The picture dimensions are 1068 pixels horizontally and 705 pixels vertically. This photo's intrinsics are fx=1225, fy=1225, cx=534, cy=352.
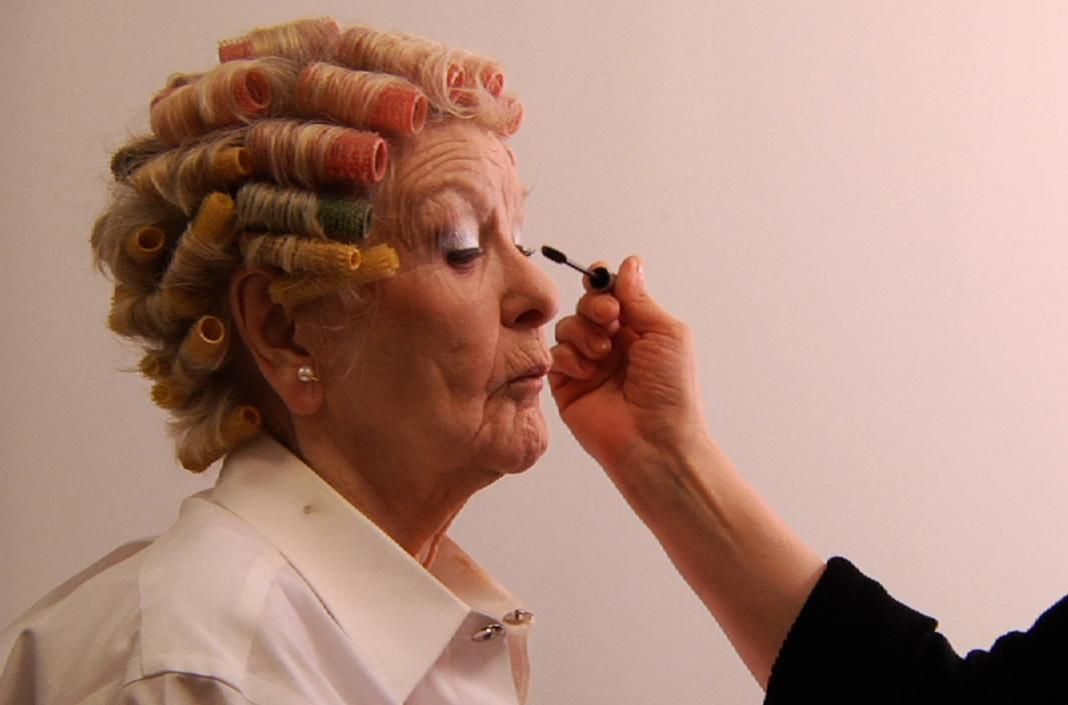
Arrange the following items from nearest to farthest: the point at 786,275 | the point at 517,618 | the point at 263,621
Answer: the point at 263,621 < the point at 517,618 < the point at 786,275

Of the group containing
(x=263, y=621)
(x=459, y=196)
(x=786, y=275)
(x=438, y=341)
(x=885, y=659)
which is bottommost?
(x=263, y=621)

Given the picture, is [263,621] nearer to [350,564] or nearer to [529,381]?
[350,564]

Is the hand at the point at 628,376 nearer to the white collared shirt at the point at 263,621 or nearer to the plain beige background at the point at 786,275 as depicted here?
the white collared shirt at the point at 263,621

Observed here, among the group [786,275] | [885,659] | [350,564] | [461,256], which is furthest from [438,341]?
[786,275]

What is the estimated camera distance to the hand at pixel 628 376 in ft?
4.48

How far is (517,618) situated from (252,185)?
49 centimetres

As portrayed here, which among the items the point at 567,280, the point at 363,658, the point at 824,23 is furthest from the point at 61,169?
the point at 824,23

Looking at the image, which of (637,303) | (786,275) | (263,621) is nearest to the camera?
(263,621)

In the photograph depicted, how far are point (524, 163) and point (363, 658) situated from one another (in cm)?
104

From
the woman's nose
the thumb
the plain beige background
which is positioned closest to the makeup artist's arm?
the thumb

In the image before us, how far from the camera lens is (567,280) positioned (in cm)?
191

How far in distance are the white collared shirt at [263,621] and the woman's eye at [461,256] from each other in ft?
0.76

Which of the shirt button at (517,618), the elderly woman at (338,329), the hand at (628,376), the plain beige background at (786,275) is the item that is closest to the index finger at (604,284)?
the hand at (628,376)

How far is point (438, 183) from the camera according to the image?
1.11m
